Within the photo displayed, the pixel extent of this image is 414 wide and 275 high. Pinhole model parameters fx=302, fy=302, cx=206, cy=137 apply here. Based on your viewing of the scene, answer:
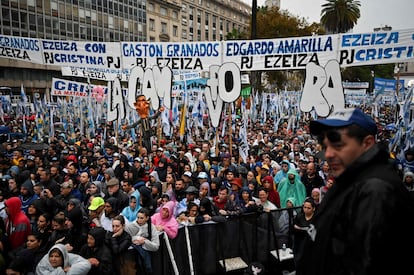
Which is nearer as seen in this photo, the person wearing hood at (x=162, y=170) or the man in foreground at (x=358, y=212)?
the man in foreground at (x=358, y=212)

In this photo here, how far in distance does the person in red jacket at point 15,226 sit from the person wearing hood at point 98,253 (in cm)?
115

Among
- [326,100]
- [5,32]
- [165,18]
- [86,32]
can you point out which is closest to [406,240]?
[326,100]

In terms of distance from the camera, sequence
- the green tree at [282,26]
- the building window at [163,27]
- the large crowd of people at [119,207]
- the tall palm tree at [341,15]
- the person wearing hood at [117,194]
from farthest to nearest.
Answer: the building window at [163,27] < the tall palm tree at [341,15] < the green tree at [282,26] < the person wearing hood at [117,194] < the large crowd of people at [119,207]

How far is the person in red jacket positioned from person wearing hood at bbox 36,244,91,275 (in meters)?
1.11

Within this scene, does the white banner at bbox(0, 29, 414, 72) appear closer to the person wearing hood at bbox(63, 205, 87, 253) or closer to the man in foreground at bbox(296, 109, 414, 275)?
the person wearing hood at bbox(63, 205, 87, 253)

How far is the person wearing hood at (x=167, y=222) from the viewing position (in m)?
4.07

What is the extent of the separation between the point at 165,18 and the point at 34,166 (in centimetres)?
4707

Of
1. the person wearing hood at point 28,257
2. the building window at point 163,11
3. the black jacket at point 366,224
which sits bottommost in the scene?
the person wearing hood at point 28,257

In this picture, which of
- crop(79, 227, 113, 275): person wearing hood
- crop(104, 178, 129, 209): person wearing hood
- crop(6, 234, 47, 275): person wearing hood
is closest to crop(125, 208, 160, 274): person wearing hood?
crop(79, 227, 113, 275): person wearing hood

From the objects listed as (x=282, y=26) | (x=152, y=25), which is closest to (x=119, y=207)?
(x=282, y=26)

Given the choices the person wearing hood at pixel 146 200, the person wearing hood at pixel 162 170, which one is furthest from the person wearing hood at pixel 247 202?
the person wearing hood at pixel 162 170

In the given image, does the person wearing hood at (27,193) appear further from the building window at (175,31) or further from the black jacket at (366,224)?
the building window at (175,31)

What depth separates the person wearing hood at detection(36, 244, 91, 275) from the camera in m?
3.20

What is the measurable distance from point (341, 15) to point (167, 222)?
3585 cm
